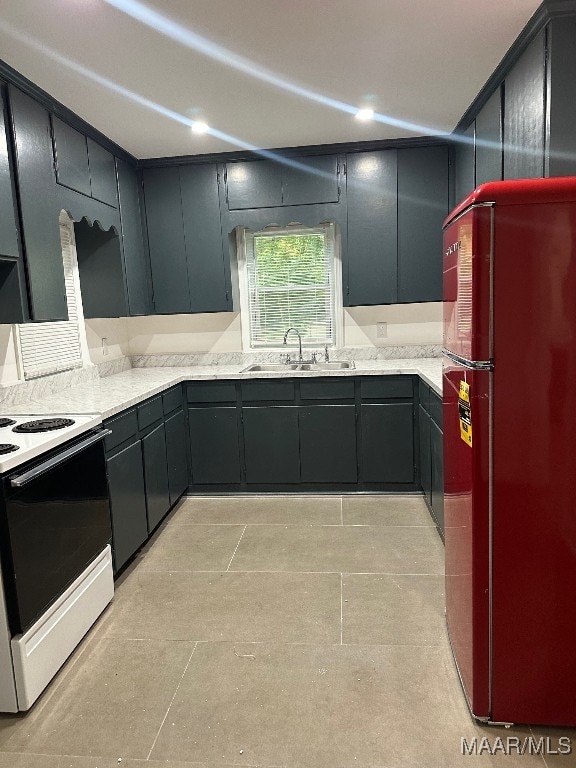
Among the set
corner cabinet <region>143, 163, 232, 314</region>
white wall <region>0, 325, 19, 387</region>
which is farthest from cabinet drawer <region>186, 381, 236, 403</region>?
white wall <region>0, 325, 19, 387</region>

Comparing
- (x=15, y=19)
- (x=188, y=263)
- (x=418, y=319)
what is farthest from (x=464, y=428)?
(x=188, y=263)

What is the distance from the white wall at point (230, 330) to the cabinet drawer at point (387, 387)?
0.66 m

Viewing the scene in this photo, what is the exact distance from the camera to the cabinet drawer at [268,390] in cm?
379

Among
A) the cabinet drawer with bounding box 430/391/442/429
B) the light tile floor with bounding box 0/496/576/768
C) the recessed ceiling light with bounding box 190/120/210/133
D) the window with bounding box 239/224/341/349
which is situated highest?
the recessed ceiling light with bounding box 190/120/210/133

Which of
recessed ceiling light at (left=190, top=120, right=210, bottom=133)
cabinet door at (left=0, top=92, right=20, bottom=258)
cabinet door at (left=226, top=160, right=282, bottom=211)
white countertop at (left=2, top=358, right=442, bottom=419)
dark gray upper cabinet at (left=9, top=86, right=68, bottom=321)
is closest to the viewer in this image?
cabinet door at (left=0, top=92, right=20, bottom=258)

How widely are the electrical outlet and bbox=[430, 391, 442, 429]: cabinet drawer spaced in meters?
1.19

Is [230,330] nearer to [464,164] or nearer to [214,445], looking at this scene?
[214,445]

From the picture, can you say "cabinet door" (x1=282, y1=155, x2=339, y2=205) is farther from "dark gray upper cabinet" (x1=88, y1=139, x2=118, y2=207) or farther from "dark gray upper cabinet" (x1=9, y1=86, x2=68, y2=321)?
"dark gray upper cabinet" (x1=9, y1=86, x2=68, y2=321)

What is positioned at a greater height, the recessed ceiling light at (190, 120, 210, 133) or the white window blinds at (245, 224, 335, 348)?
the recessed ceiling light at (190, 120, 210, 133)

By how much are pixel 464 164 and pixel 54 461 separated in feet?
10.1

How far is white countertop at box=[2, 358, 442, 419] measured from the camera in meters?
2.81

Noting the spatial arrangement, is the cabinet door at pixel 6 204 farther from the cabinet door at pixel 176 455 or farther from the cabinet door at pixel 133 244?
the cabinet door at pixel 176 455

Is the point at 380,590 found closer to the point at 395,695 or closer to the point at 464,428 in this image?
the point at 395,695

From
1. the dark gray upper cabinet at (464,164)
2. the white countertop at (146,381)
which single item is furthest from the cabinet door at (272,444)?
the dark gray upper cabinet at (464,164)
